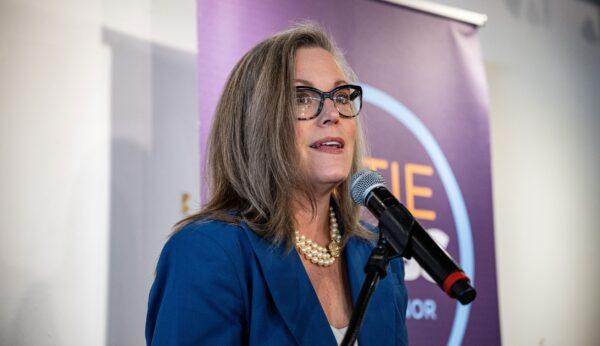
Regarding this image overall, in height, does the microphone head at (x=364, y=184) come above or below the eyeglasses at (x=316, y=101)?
below

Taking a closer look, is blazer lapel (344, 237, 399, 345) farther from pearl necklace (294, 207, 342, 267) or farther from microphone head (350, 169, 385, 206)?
microphone head (350, 169, 385, 206)

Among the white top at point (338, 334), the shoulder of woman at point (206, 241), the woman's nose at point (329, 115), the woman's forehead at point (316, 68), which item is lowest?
the white top at point (338, 334)

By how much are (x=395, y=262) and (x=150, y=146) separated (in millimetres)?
1187

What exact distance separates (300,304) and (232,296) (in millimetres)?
160

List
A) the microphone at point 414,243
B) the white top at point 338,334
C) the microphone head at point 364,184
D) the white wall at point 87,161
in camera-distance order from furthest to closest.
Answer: the white wall at point 87,161, the white top at point 338,334, the microphone head at point 364,184, the microphone at point 414,243

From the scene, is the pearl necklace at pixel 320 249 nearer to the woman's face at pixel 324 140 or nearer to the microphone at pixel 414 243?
the woman's face at pixel 324 140

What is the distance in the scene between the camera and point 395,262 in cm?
196

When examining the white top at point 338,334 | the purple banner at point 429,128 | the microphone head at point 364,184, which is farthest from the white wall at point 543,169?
the microphone head at point 364,184

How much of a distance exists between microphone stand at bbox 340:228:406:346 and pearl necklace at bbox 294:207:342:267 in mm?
573

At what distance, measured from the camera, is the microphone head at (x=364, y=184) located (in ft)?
4.17

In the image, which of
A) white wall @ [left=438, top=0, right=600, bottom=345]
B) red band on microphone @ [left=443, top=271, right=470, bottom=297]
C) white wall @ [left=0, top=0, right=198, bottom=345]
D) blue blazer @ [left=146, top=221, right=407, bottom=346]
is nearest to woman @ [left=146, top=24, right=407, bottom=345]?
blue blazer @ [left=146, top=221, right=407, bottom=346]

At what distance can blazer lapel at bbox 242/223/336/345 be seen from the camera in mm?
1506

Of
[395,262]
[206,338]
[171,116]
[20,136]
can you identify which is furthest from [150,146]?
[206,338]

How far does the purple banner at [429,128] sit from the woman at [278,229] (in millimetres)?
966
